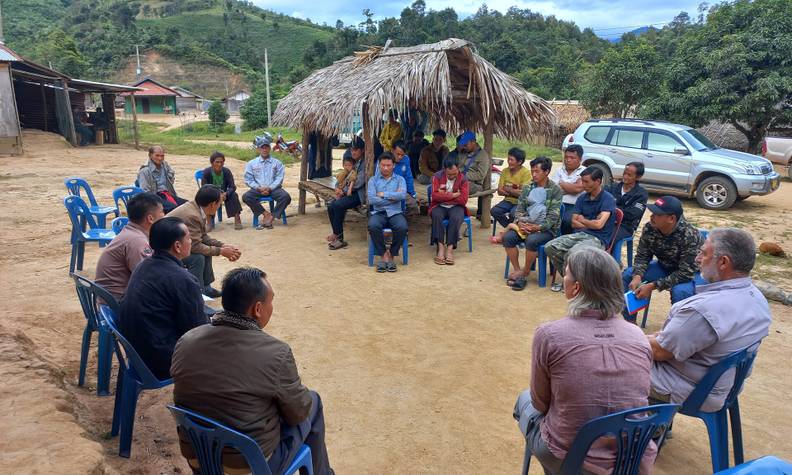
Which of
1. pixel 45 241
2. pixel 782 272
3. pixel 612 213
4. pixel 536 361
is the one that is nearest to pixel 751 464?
pixel 536 361

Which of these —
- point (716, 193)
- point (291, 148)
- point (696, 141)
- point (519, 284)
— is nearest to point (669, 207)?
point (519, 284)

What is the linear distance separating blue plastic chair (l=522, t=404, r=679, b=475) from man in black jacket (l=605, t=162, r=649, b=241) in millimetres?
4134

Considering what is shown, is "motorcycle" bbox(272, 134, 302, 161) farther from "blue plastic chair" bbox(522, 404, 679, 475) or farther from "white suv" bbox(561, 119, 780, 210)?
"blue plastic chair" bbox(522, 404, 679, 475)

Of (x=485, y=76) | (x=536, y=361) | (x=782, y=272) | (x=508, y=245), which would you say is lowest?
(x=782, y=272)

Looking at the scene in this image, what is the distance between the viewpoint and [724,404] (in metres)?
2.64

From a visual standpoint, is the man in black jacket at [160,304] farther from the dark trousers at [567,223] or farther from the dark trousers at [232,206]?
the dark trousers at [232,206]

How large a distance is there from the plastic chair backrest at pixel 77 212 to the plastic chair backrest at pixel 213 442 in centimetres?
468

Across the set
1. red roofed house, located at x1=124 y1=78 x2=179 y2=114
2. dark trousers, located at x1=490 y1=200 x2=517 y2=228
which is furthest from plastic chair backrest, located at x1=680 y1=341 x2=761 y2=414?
red roofed house, located at x1=124 y1=78 x2=179 y2=114

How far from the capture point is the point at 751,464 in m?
1.52

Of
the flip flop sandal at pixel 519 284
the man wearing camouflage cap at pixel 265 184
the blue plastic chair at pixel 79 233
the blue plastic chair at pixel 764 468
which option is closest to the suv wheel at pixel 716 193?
the flip flop sandal at pixel 519 284

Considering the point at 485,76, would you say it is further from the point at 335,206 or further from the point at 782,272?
the point at 782,272

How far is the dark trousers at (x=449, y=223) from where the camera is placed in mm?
6762

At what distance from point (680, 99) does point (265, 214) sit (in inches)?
495

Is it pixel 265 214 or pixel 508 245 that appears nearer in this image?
pixel 508 245
